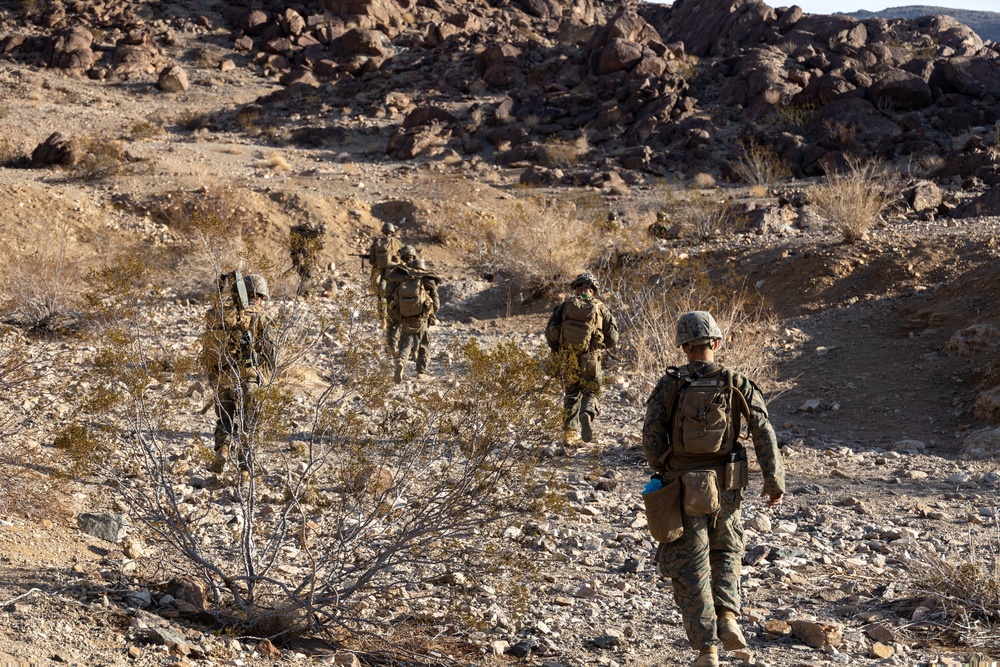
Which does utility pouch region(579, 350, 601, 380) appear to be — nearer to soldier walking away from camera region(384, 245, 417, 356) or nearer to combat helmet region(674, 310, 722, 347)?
soldier walking away from camera region(384, 245, 417, 356)

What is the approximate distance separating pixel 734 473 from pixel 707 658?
72cm

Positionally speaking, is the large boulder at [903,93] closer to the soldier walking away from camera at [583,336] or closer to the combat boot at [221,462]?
A: the soldier walking away from camera at [583,336]

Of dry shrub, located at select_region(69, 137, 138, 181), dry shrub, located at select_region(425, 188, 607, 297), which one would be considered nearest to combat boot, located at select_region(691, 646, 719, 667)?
dry shrub, located at select_region(425, 188, 607, 297)

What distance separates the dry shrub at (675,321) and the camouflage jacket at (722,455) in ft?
13.8

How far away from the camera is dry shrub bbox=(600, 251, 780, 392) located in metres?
8.31

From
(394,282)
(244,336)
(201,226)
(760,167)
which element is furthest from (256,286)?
(760,167)

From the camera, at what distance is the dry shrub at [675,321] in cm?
831

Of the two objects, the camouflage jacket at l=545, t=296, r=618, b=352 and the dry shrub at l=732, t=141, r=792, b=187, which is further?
the dry shrub at l=732, t=141, r=792, b=187

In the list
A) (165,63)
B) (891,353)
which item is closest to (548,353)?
(891,353)

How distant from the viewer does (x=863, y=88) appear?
2569 centimetres

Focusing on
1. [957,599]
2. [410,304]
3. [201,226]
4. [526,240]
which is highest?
[526,240]

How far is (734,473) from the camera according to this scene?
3.60m

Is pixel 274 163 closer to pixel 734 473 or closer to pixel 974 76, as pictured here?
pixel 974 76

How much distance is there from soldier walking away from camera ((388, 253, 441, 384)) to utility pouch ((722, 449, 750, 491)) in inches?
214
